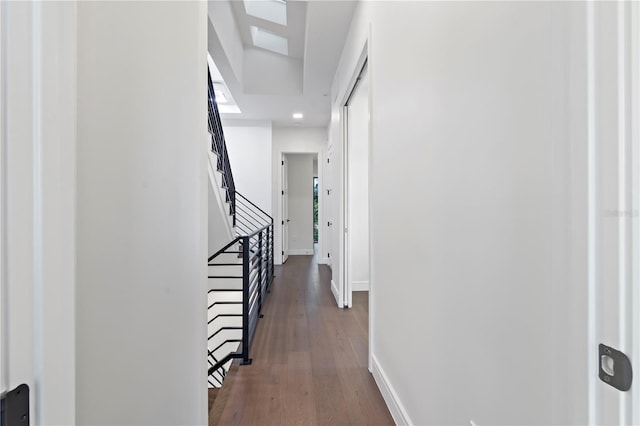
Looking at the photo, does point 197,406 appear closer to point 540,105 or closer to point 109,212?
Answer: point 109,212

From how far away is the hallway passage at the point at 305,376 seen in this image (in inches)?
75.2

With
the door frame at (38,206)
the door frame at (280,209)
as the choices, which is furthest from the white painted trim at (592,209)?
the door frame at (280,209)

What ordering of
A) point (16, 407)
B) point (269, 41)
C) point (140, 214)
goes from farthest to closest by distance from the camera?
1. point (269, 41)
2. point (140, 214)
3. point (16, 407)

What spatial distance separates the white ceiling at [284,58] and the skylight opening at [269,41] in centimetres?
10

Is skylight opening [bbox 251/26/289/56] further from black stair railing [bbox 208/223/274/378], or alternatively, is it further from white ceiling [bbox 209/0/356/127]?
black stair railing [bbox 208/223/274/378]

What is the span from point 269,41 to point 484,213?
451 cm

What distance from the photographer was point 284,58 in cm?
489

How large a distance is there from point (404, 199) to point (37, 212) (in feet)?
4.92

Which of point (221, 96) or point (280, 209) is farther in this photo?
point (280, 209)

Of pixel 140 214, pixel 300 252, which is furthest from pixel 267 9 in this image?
pixel 300 252

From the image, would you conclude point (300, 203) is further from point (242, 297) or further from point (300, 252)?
point (242, 297)

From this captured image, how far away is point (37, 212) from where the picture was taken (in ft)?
1.57

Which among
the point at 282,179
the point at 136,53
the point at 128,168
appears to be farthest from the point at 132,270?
the point at 282,179

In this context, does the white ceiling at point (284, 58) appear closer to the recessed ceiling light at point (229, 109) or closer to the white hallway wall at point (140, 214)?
the recessed ceiling light at point (229, 109)
